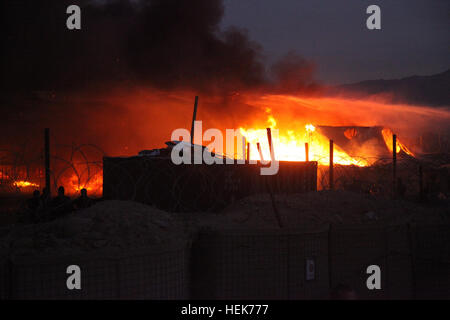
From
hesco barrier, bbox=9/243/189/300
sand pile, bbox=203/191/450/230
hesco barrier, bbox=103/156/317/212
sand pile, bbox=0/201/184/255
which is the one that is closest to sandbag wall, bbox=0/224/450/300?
hesco barrier, bbox=9/243/189/300

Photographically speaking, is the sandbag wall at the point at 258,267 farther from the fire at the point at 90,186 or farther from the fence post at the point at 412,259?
the fire at the point at 90,186

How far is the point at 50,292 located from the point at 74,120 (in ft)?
86.6

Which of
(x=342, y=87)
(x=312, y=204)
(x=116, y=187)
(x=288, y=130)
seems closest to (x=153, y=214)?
(x=312, y=204)

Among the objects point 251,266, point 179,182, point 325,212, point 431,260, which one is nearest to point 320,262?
point 251,266

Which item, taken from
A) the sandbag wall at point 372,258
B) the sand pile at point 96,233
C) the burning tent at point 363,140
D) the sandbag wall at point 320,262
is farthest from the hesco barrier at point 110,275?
the burning tent at point 363,140

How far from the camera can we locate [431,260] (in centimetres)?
717

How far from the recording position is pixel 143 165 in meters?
11.2

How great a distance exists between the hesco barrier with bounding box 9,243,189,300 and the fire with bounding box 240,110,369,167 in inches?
697

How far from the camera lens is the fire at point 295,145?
2517 cm

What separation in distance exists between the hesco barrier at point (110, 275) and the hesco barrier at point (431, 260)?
4339 millimetres

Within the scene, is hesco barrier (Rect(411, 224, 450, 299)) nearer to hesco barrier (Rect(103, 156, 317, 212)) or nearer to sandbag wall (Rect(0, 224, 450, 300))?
sandbag wall (Rect(0, 224, 450, 300))

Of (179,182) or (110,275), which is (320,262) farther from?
(179,182)
